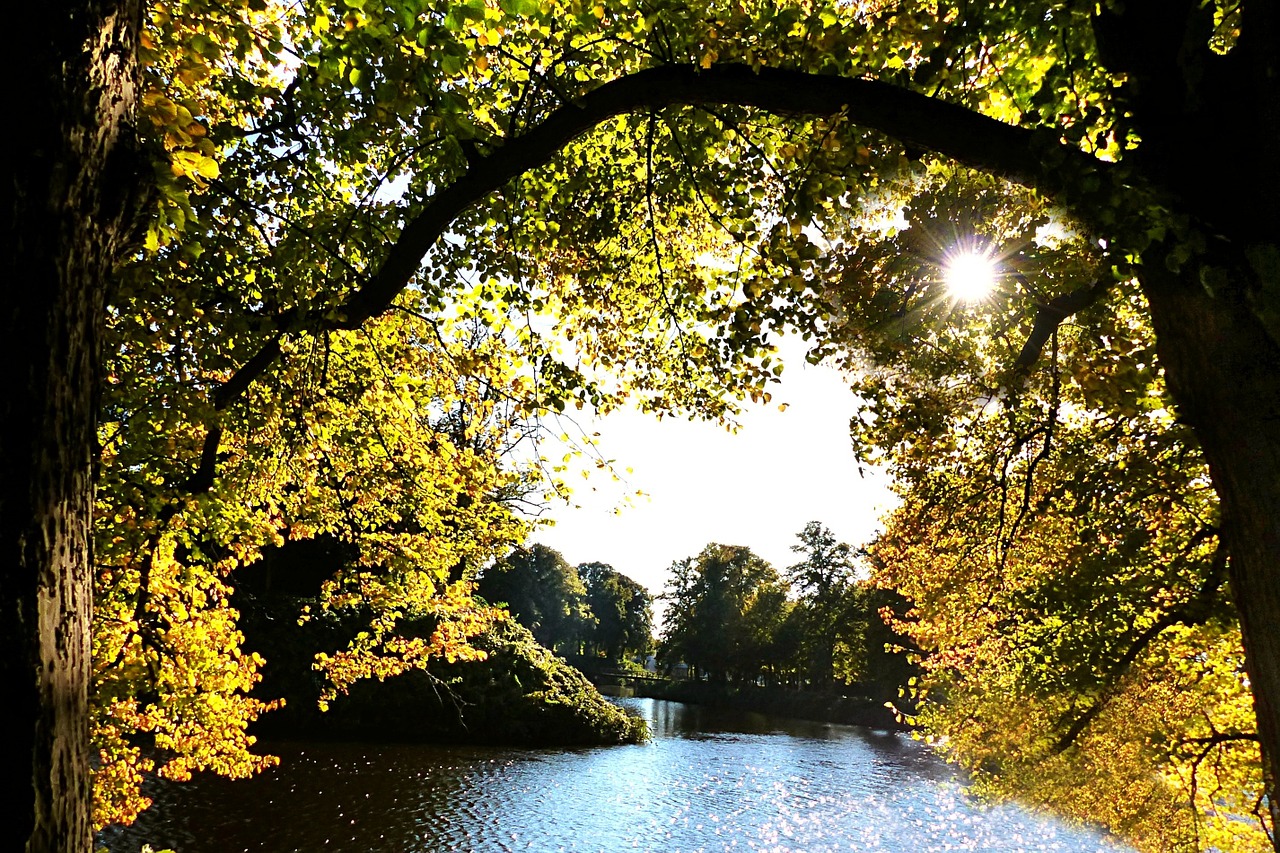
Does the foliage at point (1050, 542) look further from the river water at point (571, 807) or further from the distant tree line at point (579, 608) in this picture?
the distant tree line at point (579, 608)

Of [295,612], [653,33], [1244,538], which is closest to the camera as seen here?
[1244,538]

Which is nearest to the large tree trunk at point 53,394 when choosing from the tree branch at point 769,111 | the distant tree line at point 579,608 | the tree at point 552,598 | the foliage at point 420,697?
the tree branch at point 769,111

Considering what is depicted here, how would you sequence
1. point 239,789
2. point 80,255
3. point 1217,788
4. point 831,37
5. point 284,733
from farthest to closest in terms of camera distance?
point 284,733 < point 239,789 < point 1217,788 < point 831,37 < point 80,255

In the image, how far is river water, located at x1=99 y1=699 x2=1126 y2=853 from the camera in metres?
14.9

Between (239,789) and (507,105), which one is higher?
(507,105)

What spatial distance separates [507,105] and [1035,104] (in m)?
4.68

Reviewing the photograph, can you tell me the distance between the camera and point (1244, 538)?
8.83 ft

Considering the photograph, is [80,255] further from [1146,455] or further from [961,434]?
[1146,455]

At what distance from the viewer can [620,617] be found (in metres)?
88.4

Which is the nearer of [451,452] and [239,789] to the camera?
[451,452]

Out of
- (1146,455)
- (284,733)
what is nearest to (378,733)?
(284,733)

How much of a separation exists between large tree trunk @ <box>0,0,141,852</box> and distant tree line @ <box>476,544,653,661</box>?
65631 mm

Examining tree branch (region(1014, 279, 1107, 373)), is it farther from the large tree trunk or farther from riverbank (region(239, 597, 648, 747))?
riverbank (region(239, 597, 648, 747))

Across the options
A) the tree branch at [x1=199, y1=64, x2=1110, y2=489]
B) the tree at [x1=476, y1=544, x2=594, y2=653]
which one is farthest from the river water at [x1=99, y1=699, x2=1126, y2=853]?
the tree at [x1=476, y1=544, x2=594, y2=653]
